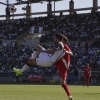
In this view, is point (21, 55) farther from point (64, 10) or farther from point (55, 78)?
point (64, 10)

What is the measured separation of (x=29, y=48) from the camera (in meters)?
55.6

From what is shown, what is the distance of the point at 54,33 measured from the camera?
56.9m

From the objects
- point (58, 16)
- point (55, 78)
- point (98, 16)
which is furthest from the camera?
point (58, 16)

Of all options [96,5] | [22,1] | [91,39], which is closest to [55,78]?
[91,39]

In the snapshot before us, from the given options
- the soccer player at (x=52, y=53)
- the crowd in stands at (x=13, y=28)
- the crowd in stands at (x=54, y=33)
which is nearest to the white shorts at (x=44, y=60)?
the soccer player at (x=52, y=53)

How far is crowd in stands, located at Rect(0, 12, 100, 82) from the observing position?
48.4 meters

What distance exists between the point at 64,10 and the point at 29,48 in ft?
42.7

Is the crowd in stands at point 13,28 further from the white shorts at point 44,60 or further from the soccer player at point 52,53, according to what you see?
the soccer player at point 52,53

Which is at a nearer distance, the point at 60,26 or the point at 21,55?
the point at 21,55

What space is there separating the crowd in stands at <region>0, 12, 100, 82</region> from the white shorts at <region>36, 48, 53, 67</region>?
106ft

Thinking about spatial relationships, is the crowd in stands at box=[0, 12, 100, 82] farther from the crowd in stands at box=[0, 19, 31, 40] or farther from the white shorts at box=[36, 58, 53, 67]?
the white shorts at box=[36, 58, 53, 67]
